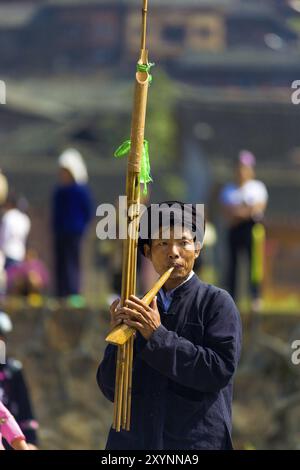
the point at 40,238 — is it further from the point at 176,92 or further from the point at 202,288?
the point at 202,288

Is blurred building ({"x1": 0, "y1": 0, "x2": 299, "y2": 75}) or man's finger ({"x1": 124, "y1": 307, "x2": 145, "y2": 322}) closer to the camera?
man's finger ({"x1": 124, "y1": 307, "x2": 145, "y2": 322})

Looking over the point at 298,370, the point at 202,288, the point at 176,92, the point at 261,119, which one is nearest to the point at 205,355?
the point at 202,288

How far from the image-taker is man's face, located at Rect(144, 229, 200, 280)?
245 inches

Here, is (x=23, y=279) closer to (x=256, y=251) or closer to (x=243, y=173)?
(x=256, y=251)

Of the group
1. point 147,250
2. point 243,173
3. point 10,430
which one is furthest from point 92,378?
point 147,250

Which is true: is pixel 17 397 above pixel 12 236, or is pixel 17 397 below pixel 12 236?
below

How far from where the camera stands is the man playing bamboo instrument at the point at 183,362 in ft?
20.1

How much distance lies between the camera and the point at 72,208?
13039 millimetres

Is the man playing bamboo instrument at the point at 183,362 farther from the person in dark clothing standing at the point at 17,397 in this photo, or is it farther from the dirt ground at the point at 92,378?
the dirt ground at the point at 92,378

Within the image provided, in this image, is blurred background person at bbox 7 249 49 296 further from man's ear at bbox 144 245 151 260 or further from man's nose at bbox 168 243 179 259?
man's nose at bbox 168 243 179 259

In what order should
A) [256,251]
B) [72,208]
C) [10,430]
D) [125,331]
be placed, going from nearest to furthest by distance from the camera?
[125,331]
[10,430]
[72,208]
[256,251]

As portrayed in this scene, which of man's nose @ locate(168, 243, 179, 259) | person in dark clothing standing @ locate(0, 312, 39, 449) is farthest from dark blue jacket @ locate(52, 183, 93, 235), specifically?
man's nose @ locate(168, 243, 179, 259)

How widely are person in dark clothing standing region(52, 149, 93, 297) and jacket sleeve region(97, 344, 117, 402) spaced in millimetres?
6736

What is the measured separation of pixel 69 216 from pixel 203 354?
7006 mm
